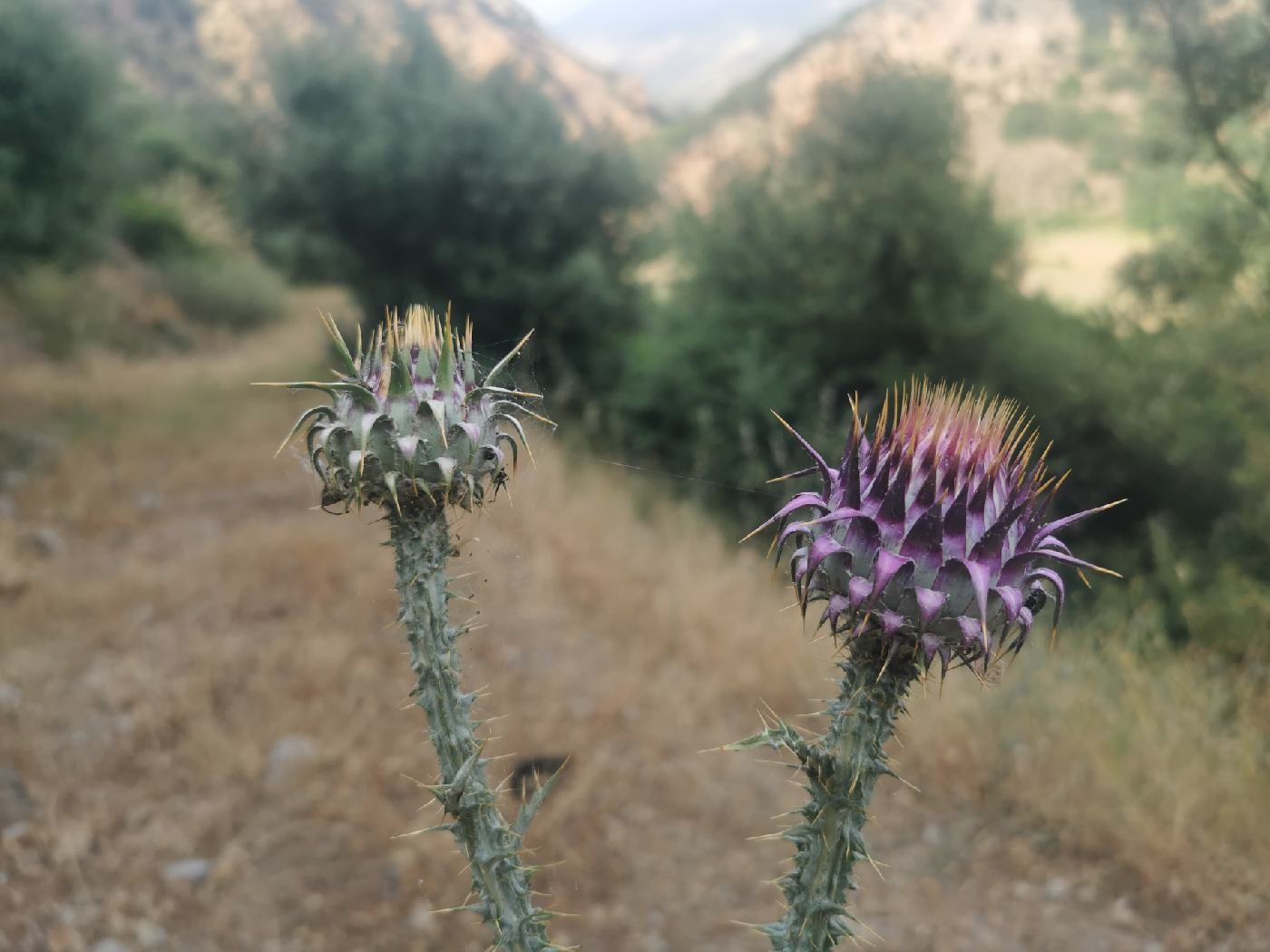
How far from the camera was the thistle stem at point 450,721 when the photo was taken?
1901 mm

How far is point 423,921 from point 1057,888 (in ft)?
9.52

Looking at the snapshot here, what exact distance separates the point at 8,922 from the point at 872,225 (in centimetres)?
904

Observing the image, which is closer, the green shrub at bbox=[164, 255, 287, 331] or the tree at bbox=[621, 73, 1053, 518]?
the tree at bbox=[621, 73, 1053, 518]

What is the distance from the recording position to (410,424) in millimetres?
1805

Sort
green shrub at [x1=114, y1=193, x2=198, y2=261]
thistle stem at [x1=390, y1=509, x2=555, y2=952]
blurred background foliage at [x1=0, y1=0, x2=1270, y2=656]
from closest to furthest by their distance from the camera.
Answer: thistle stem at [x1=390, y1=509, x2=555, y2=952]
blurred background foliage at [x1=0, y1=0, x2=1270, y2=656]
green shrub at [x1=114, y1=193, x2=198, y2=261]

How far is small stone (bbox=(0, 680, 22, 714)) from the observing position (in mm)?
4961

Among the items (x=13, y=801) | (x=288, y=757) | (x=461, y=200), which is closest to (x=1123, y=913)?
(x=288, y=757)

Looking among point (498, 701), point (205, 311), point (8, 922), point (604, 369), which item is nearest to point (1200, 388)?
point (498, 701)

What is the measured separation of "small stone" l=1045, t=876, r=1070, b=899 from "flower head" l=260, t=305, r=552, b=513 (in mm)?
3688

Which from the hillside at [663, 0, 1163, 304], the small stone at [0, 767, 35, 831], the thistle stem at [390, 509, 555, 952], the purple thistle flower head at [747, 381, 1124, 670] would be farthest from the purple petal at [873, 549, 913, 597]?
the hillside at [663, 0, 1163, 304]

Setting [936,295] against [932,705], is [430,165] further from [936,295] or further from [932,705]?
[932,705]

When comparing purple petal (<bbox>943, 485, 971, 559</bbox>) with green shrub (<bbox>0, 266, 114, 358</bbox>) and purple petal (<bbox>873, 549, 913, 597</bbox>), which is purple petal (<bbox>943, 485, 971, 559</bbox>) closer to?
purple petal (<bbox>873, 549, 913, 597</bbox>)

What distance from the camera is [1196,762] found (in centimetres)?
435

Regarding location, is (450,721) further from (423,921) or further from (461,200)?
(461,200)
